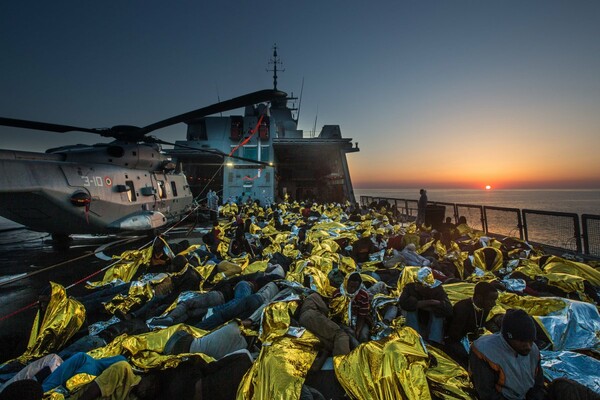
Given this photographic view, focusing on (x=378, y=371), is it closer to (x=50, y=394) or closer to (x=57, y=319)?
(x=50, y=394)

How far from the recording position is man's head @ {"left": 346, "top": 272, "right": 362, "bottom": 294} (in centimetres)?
384

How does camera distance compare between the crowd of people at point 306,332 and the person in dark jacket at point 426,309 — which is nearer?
the crowd of people at point 306,332

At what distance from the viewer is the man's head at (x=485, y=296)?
3.24m

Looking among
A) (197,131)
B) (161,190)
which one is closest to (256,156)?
(197,131)

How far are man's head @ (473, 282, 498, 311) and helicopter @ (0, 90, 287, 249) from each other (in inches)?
174

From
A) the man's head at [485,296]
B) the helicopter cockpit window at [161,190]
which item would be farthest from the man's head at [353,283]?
the helicopter cockpit window at [161,190]

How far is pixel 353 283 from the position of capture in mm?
3875

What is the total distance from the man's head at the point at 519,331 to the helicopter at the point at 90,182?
15.3ft

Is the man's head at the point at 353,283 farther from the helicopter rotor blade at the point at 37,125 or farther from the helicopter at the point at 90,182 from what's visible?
the helicopter rotor blade at the point at 37,125

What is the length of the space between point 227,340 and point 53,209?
713 cm

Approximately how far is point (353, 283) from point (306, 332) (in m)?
1.08

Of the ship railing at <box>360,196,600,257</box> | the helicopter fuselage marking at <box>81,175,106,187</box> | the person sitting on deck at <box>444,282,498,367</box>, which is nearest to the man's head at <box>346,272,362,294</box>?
the person sitting on deck at <box>444,282,498,367</box>

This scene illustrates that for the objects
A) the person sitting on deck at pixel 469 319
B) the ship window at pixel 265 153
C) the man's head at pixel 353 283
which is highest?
the ship window at pixel 265 153

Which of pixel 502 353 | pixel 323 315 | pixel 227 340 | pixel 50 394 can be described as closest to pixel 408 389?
pixel 502 353
